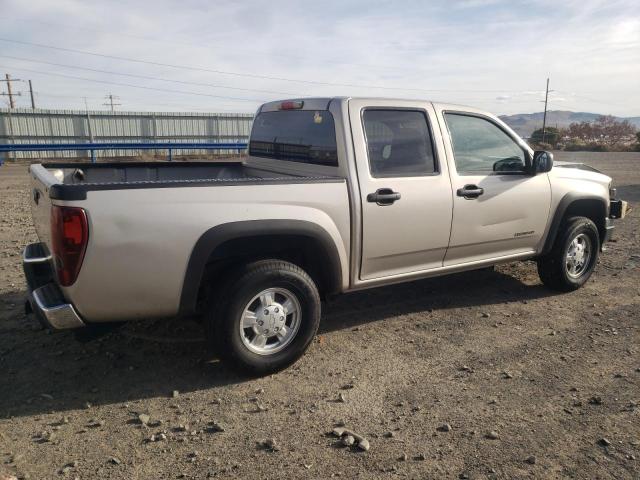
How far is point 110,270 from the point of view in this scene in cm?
318

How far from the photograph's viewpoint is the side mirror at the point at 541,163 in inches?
195

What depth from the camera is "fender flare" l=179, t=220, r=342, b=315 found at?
11.1 feet

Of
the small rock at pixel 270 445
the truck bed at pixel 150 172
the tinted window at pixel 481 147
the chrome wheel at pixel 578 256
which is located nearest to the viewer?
the small rock at pixel 270 445

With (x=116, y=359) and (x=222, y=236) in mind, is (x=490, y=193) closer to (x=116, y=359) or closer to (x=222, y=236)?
(x=222, y=236)

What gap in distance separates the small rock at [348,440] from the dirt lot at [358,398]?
0.17 ft

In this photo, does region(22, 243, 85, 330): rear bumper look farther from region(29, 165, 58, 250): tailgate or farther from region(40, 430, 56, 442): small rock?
region(40, 430, 56, 442): small rock

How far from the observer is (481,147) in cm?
484

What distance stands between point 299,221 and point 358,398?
1.24 meters

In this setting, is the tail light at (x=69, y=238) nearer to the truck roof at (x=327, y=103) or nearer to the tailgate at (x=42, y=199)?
the tailgate at (x=42, y=199)

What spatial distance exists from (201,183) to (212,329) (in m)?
0.96

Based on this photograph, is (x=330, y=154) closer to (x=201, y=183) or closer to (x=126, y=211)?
(x=201, y=183)

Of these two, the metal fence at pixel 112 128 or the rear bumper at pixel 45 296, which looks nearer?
the rear bumper at pixel 45 296

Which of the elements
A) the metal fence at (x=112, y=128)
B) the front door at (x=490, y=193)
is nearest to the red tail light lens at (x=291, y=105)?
the front door at (x=490, y=193)

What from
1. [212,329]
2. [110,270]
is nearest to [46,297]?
[110,270]
